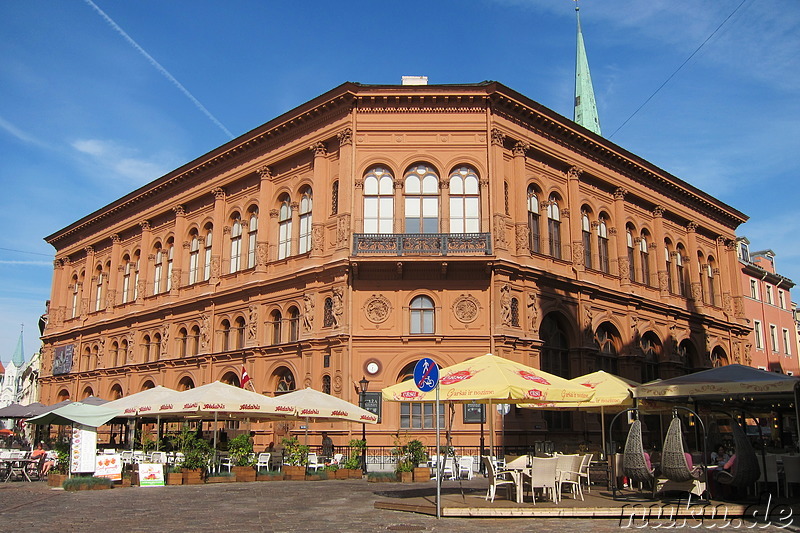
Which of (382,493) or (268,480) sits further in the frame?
(268,480)

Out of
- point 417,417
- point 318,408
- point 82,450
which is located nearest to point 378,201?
point 417,417

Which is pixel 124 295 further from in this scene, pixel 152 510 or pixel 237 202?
pixel 152 510

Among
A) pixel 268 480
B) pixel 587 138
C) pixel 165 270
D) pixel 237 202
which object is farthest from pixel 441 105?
pixel 165 270

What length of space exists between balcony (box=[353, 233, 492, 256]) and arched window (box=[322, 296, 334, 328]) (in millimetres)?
2453

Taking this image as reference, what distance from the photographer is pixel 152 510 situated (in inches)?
584

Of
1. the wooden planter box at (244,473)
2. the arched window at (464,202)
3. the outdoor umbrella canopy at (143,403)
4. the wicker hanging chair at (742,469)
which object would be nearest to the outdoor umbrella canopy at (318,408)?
the wooden planter box at (244,473)

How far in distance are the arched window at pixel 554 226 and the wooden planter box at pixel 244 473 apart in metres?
16.5

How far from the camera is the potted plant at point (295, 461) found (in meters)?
24.1

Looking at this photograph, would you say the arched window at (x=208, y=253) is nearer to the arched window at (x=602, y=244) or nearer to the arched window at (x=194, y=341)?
the arched window at (x=194, y=341)

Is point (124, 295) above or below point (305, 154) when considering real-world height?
below

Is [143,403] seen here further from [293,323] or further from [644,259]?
[644,259]

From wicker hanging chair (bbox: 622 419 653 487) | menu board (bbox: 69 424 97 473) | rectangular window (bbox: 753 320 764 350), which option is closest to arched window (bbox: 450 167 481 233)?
menu board (bbox: 69 424 97 473)

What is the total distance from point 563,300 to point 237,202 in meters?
16.6

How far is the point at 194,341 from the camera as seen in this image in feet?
125
